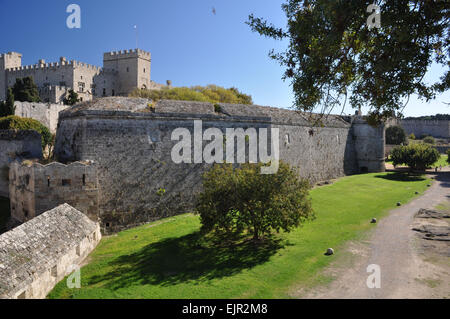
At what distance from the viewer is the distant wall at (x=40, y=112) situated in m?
32.1

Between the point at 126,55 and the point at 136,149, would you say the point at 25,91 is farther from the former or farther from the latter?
the point at 136,149

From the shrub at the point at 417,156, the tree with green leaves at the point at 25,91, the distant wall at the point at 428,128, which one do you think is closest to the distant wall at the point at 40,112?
the tree with green leaves at the point at 25,91

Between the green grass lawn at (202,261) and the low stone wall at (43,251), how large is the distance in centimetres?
47

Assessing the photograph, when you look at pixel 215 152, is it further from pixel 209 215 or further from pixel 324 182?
pixel 324 182

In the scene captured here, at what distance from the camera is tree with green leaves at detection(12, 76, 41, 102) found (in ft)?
133

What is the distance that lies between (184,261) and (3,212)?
12.0 meters

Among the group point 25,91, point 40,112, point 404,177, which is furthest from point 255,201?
point 25,91

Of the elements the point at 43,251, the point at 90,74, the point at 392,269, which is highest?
the point at 90,74

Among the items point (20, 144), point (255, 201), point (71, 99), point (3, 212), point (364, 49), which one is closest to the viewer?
point (364, 49)

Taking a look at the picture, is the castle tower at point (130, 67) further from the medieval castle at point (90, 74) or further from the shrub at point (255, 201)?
the shrub at point (255, 201)

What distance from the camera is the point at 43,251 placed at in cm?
908
